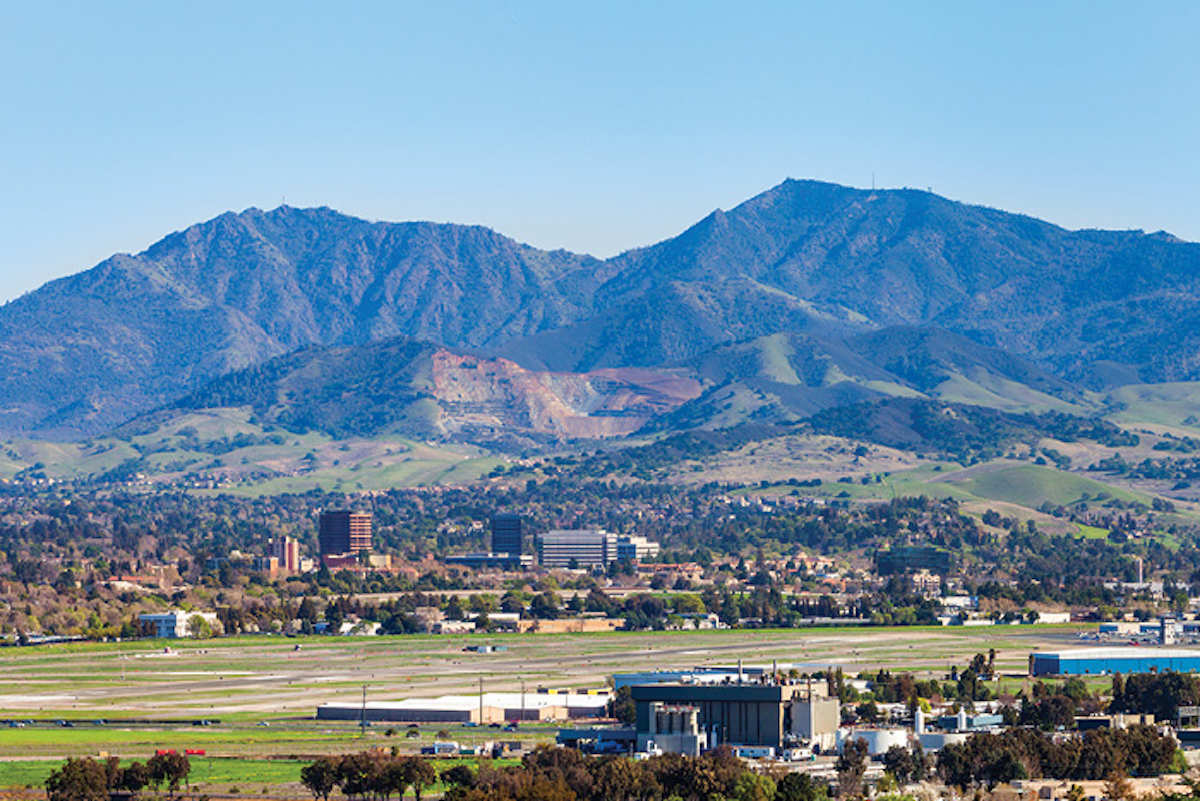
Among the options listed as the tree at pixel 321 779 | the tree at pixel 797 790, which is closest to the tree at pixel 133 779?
the tree at pixel 321 779

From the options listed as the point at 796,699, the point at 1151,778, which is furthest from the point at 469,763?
the point at 1151,778

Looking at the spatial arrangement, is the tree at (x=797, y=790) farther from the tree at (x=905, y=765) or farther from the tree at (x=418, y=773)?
the tree at (x=418, y=773)

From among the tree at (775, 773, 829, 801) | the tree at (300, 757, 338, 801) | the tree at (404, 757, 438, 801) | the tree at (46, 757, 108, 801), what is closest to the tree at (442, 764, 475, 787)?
the tree at (404, 757, 438, 801)

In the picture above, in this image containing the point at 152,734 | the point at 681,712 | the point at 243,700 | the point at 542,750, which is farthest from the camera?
the point at 243,700

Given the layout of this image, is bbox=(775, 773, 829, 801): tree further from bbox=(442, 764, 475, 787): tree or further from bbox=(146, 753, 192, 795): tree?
bbox=(146, 753, 192, 795): tree

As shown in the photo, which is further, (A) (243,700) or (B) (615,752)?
(A) (243,700)

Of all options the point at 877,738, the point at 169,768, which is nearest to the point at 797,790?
the point at 877,738

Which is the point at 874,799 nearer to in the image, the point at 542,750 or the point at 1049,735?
the point at 542,750
